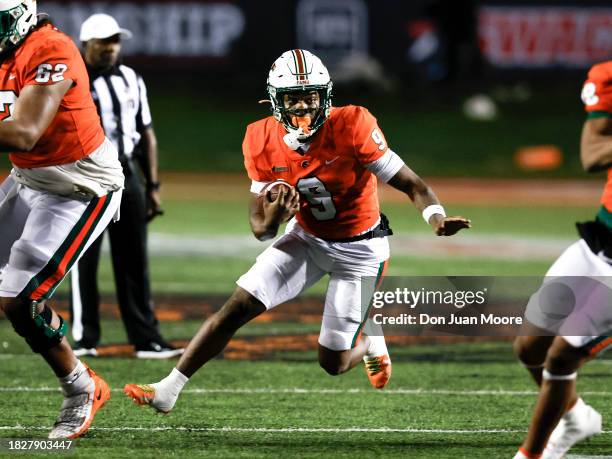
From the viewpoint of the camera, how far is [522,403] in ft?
19.4

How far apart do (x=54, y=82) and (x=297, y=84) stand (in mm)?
1020

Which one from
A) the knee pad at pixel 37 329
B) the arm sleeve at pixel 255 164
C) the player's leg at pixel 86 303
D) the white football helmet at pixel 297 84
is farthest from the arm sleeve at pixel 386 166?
the player's leg at pixel 86 303

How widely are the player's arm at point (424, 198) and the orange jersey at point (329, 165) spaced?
0.44 feet

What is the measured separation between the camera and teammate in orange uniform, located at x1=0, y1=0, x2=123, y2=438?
4719 millimetres

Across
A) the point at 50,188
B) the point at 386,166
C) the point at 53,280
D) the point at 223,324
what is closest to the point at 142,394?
the point at 223,324

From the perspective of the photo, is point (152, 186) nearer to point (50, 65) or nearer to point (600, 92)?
point (50, 65)

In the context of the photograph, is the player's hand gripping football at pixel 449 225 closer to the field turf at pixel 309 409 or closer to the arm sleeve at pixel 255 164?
the arm sleeve at pixel 255 164

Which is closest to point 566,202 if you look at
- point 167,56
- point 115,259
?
point 167,56

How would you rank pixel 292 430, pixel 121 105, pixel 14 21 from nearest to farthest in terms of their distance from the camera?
pixel 14 21 < pixel 292 430 < pixel 121 105

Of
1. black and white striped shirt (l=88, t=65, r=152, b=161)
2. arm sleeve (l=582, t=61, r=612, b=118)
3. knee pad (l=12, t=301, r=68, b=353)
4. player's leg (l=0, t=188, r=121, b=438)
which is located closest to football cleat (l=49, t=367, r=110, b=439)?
player's leg (l=0, t=188, r=121, b=438)

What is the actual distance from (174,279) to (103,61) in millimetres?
Answer: 3617

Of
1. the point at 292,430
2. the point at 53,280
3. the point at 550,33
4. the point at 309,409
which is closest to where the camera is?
the point at 53,280

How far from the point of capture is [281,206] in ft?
15.8

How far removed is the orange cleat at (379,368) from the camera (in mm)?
5758
